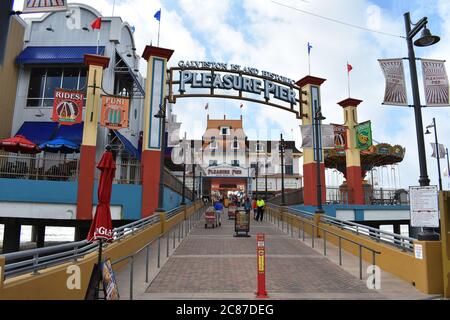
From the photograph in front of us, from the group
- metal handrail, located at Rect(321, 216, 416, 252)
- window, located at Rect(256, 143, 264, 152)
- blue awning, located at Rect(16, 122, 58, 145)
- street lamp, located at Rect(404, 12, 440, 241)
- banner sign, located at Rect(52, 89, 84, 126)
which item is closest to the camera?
street lamp, located at Rect(404, 12, 440, 241)

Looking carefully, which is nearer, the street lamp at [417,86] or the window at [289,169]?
the street lamp at [417,86]

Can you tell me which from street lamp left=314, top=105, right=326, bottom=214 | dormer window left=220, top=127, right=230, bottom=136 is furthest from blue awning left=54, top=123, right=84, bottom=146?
dormer window left=220, top=127, right=230, bottom=136

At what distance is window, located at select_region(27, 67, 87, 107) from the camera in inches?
918

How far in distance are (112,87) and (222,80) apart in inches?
293

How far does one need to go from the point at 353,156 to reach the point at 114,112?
53.9 feet

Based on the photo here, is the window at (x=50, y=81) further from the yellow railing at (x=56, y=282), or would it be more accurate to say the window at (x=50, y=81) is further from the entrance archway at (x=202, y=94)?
the yellow railing at (x=56, y=282)

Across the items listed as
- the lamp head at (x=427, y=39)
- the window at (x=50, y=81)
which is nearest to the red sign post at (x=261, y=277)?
the lamp head at (x=427, y=39)

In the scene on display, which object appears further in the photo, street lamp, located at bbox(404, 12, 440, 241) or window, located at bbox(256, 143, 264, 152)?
window, located at bbox(256, 143, 264, 152)

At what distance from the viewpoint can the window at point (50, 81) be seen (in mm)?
23328

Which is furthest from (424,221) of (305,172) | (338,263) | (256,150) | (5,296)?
(256,150)

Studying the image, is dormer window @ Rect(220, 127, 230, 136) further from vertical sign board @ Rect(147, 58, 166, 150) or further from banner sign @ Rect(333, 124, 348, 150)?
vertical sign board @ Rect(147, 58, 166, 150)

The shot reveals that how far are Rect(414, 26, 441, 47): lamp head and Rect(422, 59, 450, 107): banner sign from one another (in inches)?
21.2

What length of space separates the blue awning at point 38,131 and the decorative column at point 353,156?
1969 centimetres

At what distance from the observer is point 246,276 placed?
9.41m
